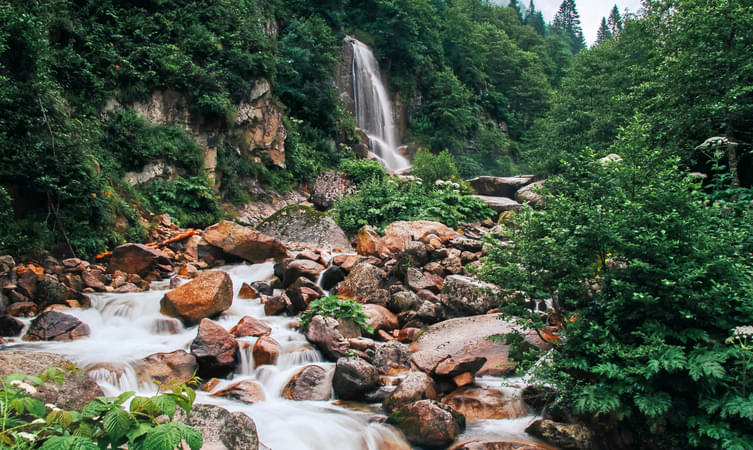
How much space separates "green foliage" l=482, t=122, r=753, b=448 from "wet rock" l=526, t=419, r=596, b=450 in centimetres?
23

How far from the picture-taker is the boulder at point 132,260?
28.2 ft

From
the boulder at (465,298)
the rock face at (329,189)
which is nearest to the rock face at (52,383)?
the boulder at (465,298)

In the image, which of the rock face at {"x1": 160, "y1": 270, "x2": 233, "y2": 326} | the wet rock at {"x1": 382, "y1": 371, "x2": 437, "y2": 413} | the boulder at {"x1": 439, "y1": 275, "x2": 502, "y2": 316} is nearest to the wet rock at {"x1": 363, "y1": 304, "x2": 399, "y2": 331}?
the boulder at {"x1": 439, "y1": 275, "x2": 502, "y2": 316}

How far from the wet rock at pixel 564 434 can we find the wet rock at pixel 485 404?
47cm

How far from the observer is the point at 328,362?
6.19m

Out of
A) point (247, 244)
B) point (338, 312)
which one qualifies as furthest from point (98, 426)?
point (247, 244)

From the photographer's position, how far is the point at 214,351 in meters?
5.74

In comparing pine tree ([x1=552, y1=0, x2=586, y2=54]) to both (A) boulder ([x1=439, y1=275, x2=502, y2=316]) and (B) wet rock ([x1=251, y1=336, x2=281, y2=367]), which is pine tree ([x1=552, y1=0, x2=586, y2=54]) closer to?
(A) boulder ([x1=439, y1=275, x2=502, y2=316])

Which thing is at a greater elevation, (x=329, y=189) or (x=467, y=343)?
(x=329, y=189)

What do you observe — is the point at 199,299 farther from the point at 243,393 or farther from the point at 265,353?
the point at 243,393

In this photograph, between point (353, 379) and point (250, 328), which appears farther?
point (250, 328)

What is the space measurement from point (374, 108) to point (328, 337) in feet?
71.1

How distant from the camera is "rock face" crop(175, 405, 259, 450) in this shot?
3535 mm

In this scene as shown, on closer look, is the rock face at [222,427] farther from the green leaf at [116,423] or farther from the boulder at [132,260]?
the boulder at [132,260]
